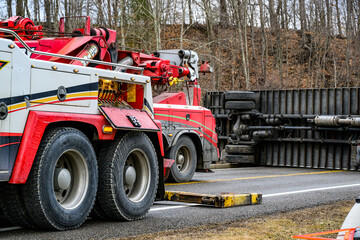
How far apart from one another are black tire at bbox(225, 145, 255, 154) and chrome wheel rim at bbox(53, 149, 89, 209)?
44.8 feet

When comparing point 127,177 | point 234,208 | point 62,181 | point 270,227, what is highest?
point 62,181

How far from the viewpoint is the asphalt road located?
6.98m

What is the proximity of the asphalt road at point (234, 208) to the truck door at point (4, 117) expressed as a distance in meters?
0.88

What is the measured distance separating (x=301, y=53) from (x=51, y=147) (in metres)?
37.7

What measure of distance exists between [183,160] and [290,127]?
6871 millimetres

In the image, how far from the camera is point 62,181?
6.86 metres

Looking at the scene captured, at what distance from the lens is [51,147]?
6.66 m

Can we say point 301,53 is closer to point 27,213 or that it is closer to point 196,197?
point 196,197

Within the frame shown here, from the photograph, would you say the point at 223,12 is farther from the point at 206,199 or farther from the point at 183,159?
the point at 206,199

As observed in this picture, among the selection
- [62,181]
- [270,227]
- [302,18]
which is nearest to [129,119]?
[62,181]

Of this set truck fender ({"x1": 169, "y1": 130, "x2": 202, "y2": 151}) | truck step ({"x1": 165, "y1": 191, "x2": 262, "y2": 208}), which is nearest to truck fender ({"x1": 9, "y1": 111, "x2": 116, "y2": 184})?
truck step ({"x1": 165, "y1": 191, "x2": 262, "y2": 208})

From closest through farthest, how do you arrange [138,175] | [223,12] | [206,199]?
[138,175] < [206,199] < [223,12]

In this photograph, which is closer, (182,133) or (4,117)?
(4,117)

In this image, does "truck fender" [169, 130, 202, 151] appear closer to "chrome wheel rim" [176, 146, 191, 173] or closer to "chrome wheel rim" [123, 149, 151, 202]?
"chrome wheel rim" [176, 146, 191, 173]
